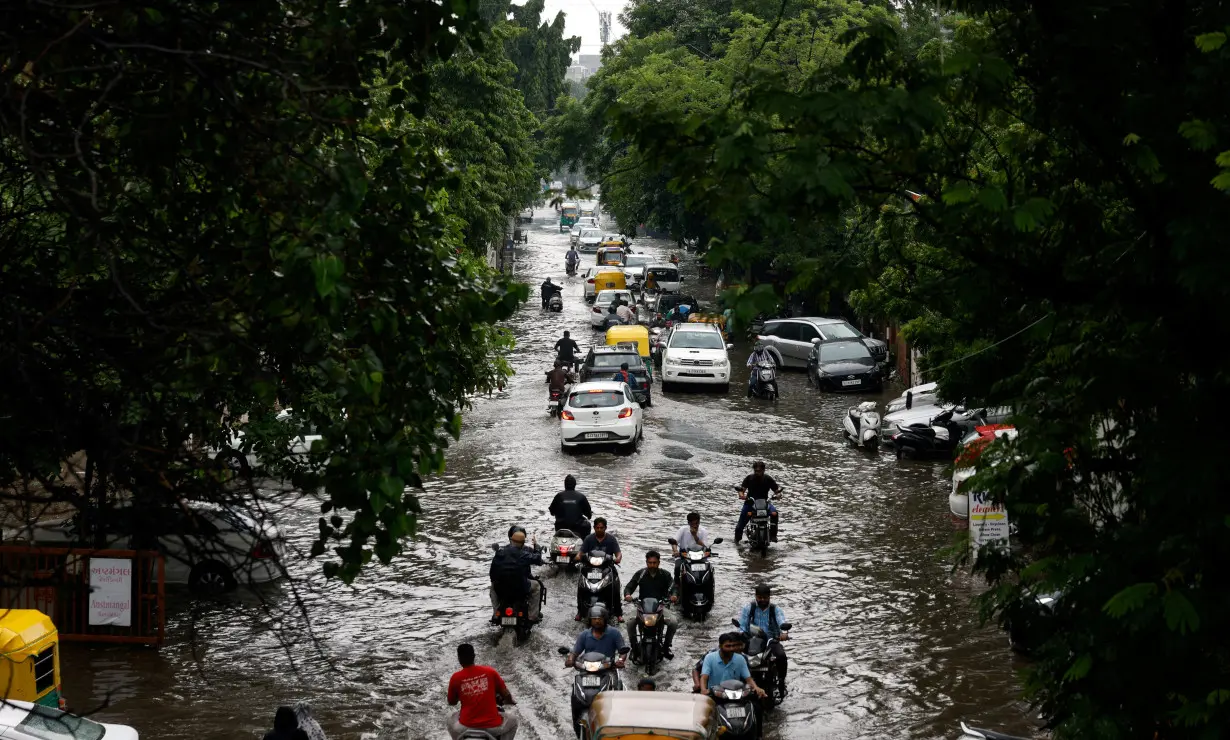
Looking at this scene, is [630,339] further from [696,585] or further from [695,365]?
[696,585]

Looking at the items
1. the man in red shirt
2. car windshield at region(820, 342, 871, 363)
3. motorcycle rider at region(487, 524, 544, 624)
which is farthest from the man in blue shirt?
car windshield at region(820, 342, 871, 363)

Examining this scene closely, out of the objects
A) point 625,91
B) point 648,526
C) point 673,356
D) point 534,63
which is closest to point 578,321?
point 625,91

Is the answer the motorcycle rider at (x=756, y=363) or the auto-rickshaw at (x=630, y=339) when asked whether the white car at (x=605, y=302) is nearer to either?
the auto-rickshaw at (x=630, y=339)

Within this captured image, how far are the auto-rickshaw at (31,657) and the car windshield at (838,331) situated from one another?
28509 millimetres

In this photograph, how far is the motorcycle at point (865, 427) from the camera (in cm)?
2839

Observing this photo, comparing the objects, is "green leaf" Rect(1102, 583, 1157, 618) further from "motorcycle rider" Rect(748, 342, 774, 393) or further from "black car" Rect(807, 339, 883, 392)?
"black car" Rect(807, 339, 883, 392)

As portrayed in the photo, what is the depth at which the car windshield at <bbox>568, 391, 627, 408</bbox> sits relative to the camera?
28047 mm

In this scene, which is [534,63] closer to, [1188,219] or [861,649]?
[861,649]

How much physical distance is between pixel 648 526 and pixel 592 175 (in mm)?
40250

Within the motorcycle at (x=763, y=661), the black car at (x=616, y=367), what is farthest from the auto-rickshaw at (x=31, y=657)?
the black car at (x=616, y=367)

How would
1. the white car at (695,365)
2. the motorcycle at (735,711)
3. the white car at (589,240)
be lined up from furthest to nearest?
1. the white car at (589,240)
2. the white car at (695,365)
3. the motorcycle at (735,711)

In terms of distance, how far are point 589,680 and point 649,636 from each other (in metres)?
2.02

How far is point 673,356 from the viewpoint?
36.1 metres

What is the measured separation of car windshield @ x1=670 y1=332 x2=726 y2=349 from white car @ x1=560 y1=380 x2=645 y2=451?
8.72m
